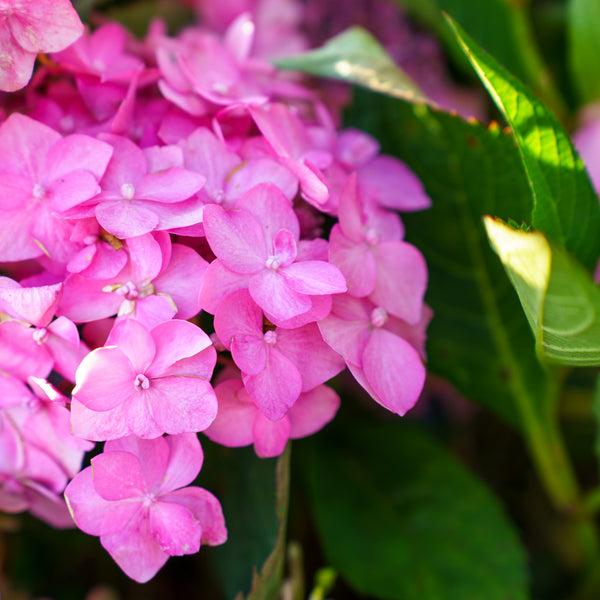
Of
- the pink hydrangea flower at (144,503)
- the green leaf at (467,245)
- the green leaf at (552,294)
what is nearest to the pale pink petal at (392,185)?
the green leaf at (467,245)

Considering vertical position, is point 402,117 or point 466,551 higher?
point 402,117

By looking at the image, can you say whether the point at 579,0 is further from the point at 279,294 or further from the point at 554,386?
the point at 279,294

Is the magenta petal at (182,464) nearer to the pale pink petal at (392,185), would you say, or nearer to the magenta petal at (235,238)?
the magenta petal at (235,238)

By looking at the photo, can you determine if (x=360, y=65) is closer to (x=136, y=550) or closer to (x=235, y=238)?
(x=235, y=238)

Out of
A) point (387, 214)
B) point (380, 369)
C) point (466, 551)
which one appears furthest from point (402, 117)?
point (466, 551)

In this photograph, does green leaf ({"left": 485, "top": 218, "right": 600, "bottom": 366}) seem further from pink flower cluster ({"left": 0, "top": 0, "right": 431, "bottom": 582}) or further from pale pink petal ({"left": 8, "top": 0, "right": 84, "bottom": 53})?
pale pink petal ({"left": 8, "top": 0, "right": 84, "bottom": 53})

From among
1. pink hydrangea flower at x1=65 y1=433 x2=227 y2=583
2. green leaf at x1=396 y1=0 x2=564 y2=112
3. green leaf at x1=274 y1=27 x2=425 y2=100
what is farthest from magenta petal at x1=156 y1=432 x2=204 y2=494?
green leaf at x1=396 y1=0 x2=564 y2=112

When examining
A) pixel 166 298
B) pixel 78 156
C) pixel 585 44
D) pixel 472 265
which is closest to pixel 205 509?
pixel 166 298
